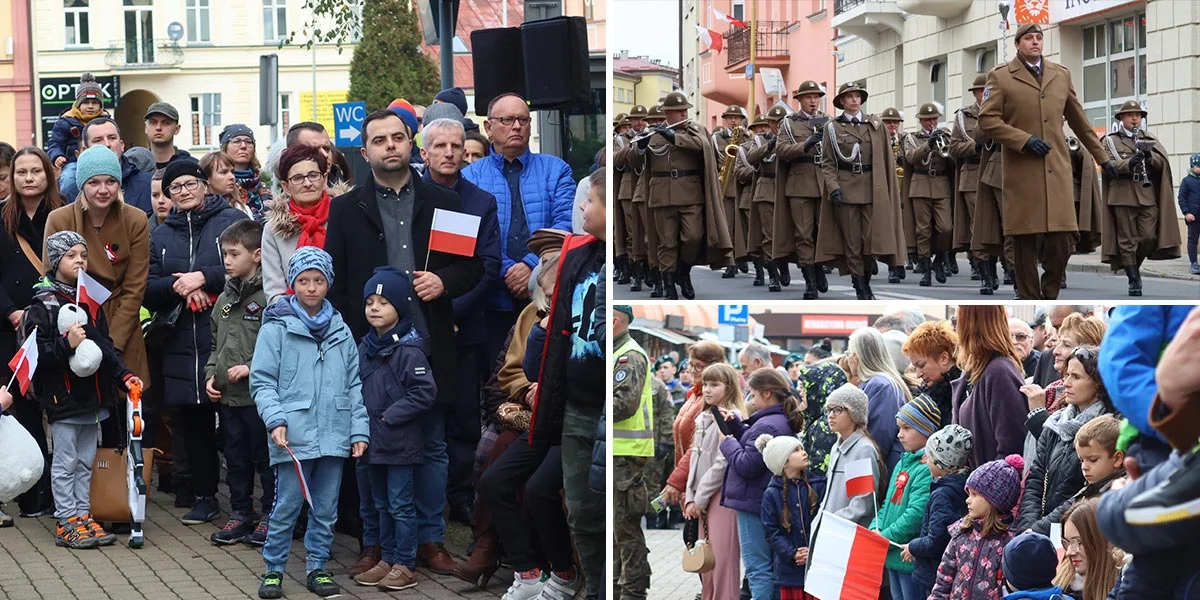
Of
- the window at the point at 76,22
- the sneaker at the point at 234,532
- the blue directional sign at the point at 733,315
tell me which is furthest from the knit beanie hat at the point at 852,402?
the window at the point at 76,22

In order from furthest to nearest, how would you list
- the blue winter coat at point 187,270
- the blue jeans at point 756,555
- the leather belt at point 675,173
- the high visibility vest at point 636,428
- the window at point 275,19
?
1. the window at point 275,19
2. the leather belt at point 675,173
3. the blue winter coat at point 187,270
4. the blue jeans at point 756,555
5. the high visibility vest at point 636,428

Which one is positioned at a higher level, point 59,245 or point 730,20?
point 730,20

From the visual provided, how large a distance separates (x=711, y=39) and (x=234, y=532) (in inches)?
117

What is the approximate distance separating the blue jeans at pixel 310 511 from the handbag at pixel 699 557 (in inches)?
63.5

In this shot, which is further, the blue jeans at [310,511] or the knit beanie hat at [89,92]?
the knit beanie hat at [89,92]

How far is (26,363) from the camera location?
22.8ft

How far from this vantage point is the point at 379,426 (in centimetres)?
622

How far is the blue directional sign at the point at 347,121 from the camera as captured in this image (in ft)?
51.7

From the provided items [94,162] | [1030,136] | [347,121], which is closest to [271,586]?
[94,162]

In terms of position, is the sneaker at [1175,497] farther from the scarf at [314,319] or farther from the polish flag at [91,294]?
the polish flag at [91,294]

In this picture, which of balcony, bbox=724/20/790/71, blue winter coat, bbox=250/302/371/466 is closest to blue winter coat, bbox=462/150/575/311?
balcony, bbox=724/20/790/71

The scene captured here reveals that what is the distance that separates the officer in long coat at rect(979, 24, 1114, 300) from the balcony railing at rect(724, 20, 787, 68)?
84 cm

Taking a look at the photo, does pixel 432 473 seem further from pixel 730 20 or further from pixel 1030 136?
pixel 1030 136

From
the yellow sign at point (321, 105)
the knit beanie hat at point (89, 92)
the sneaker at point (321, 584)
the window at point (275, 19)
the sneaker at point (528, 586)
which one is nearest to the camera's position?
the sneaker at point (528, 586)
